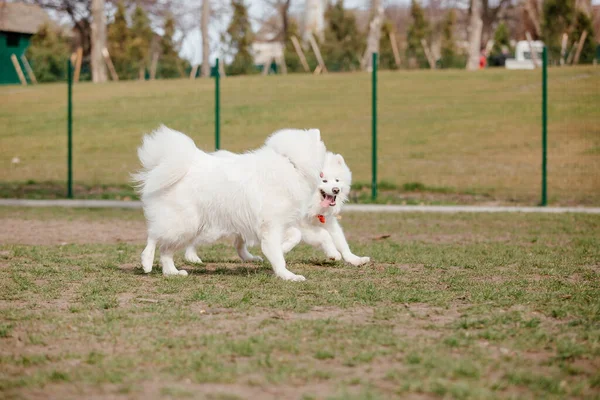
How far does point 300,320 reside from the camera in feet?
19.0

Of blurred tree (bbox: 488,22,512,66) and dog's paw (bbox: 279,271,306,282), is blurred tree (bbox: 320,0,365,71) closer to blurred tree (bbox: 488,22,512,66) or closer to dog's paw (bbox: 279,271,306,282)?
blurred tree (bbox: 488,22,512,66)

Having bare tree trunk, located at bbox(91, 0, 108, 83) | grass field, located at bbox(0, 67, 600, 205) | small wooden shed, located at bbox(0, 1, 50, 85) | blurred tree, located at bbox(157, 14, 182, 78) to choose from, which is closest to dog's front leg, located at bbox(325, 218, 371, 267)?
grass field, located at bbox(0, 67, 600, 205)

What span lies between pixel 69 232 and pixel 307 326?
740cm

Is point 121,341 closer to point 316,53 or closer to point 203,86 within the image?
point 203,86

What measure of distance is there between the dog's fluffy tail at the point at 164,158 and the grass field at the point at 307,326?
0.94 m

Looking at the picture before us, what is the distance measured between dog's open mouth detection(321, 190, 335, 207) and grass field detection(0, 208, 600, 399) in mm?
677

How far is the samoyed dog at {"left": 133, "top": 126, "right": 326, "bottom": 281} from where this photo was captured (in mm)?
7676

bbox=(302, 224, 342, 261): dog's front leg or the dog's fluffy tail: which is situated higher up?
the dog's fluffy tail

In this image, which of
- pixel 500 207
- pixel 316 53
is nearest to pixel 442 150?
pixel 500 207

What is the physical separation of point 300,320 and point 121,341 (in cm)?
127

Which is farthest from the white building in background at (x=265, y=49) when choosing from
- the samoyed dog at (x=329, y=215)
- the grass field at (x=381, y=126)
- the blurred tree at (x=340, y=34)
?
the samoyed dog at (x=329, y=215)

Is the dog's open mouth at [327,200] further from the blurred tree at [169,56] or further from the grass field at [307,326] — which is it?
the blurred tree at [169,56]

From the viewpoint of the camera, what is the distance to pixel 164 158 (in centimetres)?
783

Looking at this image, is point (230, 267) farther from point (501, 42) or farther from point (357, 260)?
point (501, 42)
